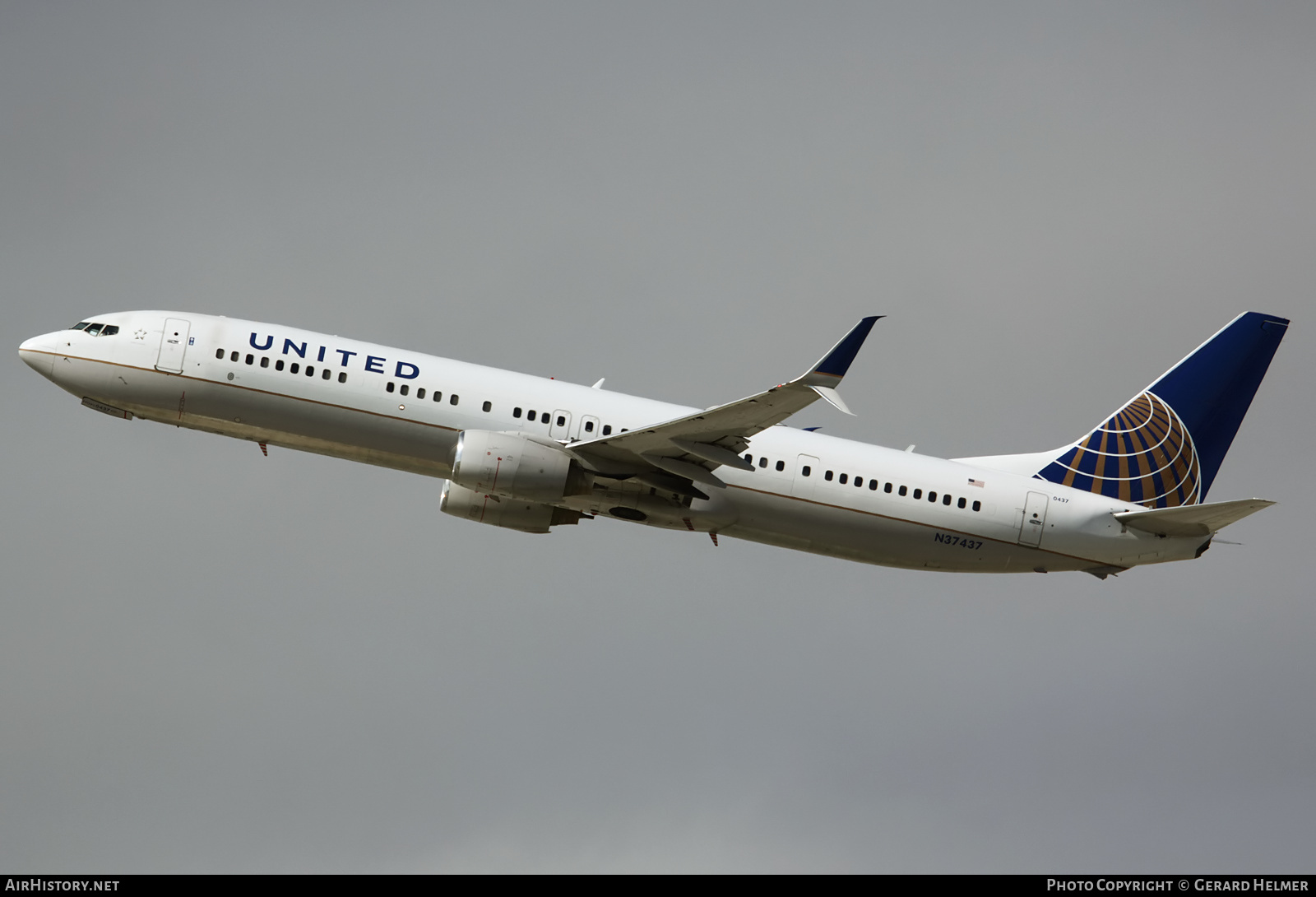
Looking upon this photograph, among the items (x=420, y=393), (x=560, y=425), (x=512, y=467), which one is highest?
(x=420, y=393)

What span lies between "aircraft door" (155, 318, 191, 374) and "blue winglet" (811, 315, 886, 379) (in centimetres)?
2032

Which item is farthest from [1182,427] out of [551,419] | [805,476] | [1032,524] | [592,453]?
[551,419]

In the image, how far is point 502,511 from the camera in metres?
49.7

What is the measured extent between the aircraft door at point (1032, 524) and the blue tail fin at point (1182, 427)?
10.3 feet

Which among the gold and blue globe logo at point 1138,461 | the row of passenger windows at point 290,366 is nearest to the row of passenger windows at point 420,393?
the row of passenger windows at point 290,366

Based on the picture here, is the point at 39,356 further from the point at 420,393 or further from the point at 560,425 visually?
the point at 560,425

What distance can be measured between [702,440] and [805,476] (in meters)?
4.40

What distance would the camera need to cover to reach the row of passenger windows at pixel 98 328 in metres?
46.8

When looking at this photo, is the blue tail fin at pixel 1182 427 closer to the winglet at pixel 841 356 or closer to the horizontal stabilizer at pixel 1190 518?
the horizontal stabilizer at pixel 1190 518

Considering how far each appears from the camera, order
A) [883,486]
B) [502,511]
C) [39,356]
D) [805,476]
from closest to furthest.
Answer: [39,356] < [805,476] < [883,486] < [502,511]

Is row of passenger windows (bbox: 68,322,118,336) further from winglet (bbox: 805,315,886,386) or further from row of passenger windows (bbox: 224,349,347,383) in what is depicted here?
winglet (bbox: 805,315,886,386)

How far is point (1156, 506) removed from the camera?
5306 cm

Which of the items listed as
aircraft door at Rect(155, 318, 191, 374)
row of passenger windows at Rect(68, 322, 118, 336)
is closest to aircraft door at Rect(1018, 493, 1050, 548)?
aircraft door at Rect(155, 318, 191, 374)

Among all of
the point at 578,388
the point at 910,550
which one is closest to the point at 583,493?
the point at 578,388
